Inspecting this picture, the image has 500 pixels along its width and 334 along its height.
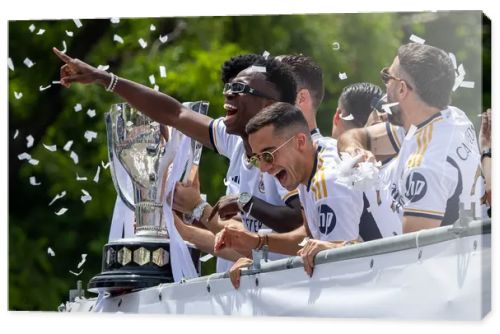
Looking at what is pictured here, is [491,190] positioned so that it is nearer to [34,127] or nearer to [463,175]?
[463,175]

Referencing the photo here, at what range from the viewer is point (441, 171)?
254 inches

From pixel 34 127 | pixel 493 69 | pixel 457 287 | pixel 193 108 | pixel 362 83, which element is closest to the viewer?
pixel 457 287

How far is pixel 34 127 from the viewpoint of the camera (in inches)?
322

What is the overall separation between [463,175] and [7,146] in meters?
2.46

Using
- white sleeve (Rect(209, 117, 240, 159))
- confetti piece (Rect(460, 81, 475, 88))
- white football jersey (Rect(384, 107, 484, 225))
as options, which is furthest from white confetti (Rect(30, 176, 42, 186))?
confetti piece (Rect(460, 81, 475, 88))

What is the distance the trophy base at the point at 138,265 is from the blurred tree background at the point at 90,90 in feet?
1.07

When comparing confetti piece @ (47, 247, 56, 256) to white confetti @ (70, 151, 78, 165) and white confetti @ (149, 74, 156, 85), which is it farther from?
white confetti @ (149, 74, 156, 85)

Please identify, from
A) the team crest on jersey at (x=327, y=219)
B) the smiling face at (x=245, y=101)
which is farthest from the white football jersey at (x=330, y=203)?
the smiling face at (x=245, y=101)

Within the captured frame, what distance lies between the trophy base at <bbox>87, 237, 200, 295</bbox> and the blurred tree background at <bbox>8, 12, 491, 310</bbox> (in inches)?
12.8

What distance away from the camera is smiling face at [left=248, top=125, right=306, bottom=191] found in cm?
655

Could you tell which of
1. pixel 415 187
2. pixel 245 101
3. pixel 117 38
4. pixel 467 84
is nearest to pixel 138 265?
pixel 245 101

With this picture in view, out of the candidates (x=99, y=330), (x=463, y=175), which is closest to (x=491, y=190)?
(x=463, y=175)

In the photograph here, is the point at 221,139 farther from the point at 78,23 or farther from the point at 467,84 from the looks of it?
the point at 467,84

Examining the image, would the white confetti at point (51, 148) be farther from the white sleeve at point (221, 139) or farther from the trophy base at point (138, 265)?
the white sleeve at point (221, 139)
